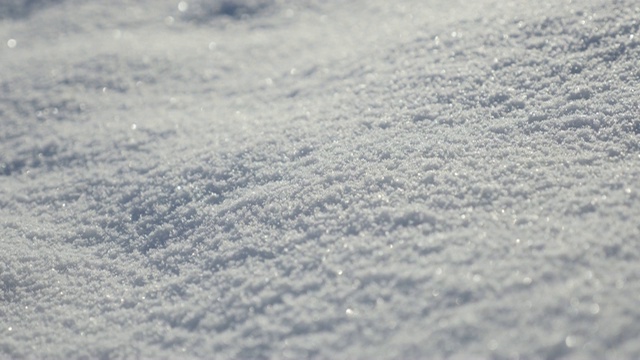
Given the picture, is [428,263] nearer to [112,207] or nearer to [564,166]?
[564,166]

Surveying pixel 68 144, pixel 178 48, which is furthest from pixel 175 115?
pixel 178 48

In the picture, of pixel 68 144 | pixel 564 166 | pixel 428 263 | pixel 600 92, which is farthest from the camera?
pixel 68 144

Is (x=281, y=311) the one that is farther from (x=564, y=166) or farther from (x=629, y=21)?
(x=629, y=21)

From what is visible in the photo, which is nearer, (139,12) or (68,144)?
(68,144)

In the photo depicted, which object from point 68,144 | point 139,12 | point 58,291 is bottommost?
point 58,291

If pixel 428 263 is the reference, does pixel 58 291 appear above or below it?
below

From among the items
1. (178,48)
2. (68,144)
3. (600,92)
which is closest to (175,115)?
(68,144)

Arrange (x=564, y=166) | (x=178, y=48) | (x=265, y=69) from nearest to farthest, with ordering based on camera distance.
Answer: (x=564, y=166) → (x=265, y=69) → (x=178, y=48)
